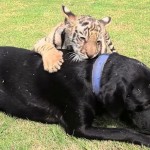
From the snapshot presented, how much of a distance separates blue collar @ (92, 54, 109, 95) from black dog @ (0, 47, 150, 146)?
41 millimetres

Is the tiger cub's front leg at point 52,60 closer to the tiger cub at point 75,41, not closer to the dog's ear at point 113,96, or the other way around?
the tiger cub at point 75,41

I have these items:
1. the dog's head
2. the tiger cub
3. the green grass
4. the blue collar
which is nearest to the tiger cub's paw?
the tiger cub

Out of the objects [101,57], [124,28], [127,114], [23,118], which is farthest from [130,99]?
[124,28]

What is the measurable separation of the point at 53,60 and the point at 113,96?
927mm

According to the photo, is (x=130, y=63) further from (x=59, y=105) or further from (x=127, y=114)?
(x=59, y=105)

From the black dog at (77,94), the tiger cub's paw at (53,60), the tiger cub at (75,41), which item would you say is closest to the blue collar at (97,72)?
the black dog at (77,94)

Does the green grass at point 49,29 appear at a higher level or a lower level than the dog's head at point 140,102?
lower

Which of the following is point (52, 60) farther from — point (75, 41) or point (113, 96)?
point (113, 96)

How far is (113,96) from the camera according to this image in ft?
13.9

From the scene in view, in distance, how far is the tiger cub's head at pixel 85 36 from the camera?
5051 millimetres

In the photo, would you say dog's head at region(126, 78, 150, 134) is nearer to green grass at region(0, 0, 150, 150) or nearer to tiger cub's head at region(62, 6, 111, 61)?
green grass at region(0, 0, 150, 150)

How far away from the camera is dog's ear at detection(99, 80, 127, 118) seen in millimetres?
4234

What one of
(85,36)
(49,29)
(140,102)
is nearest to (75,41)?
(85,36)

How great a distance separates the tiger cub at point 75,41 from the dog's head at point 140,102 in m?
0.81
